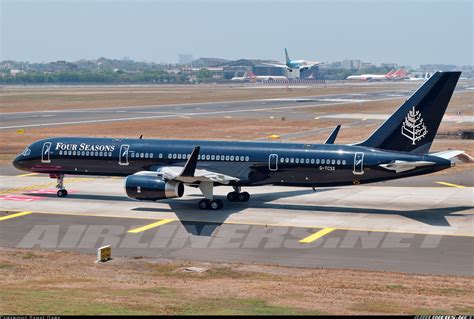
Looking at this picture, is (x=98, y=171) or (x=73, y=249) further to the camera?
(x=98, y=171)

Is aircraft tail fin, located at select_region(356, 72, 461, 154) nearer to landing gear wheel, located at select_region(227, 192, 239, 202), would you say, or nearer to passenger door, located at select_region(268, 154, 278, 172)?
passenger door, located at select_region(268, 154, 278, 172)

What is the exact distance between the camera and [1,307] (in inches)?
961

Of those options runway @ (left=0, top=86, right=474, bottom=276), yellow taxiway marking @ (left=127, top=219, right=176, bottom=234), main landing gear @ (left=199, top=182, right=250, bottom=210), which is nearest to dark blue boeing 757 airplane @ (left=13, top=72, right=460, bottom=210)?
main landing gear @ (left=199, top=182, right=250, bottom=210)

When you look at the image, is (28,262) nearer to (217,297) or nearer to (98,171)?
(217,297)

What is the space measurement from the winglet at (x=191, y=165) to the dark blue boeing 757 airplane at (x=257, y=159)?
0.21ft

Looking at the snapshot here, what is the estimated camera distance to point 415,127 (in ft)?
155

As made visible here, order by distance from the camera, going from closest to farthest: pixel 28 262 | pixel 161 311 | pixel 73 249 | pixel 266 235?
pixel 161 311 → pixel 28 262 → pixel 73 249 → pixel 266 235

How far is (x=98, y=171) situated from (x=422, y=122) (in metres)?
23.6

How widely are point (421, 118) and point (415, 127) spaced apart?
0.69 m

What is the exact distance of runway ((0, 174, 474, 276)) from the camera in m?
37.1

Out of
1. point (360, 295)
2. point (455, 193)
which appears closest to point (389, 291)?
point (360, 295)

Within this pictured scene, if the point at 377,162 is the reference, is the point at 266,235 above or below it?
below

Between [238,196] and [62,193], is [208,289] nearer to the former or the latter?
[238,196]

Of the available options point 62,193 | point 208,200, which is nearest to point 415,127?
point 208,200
